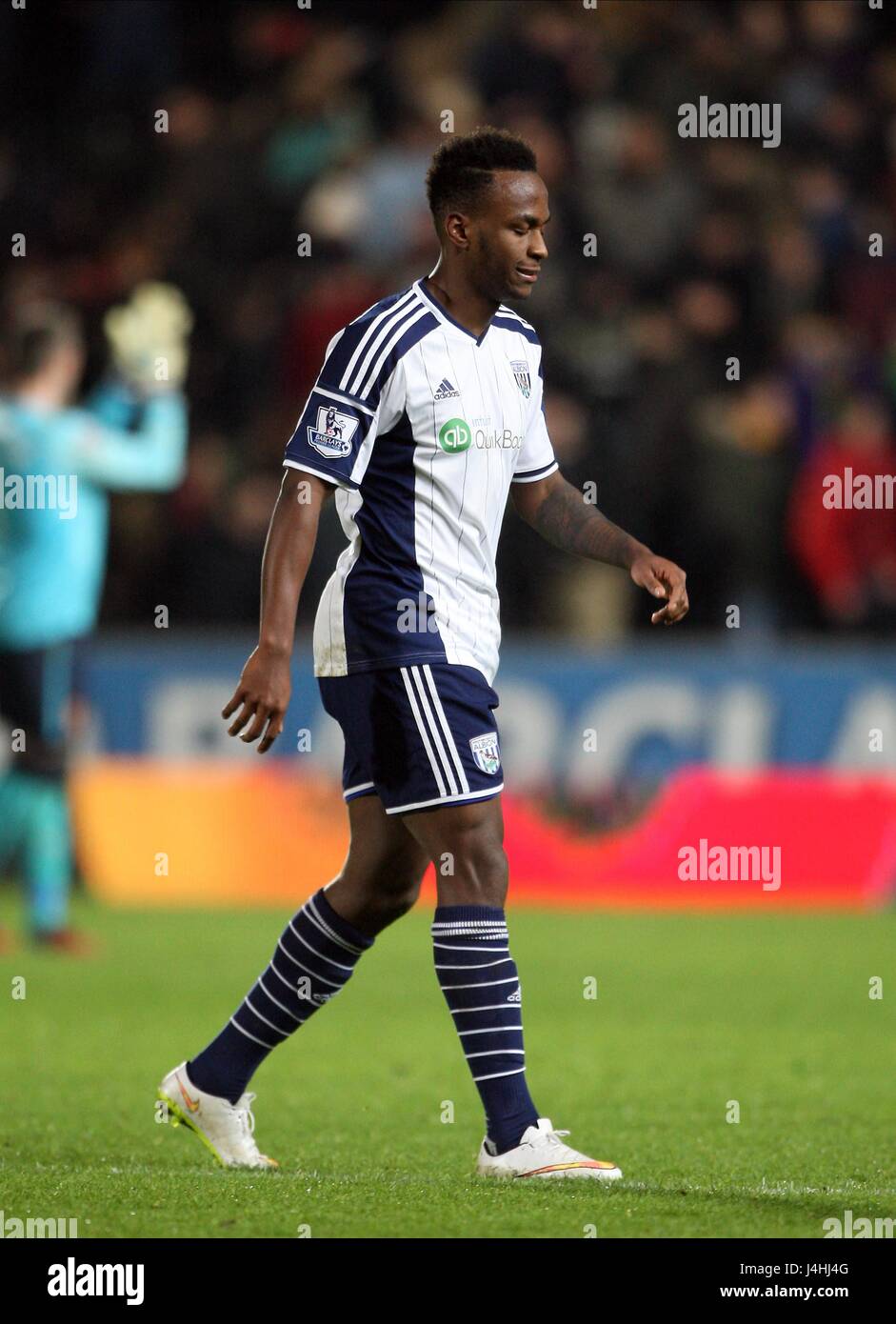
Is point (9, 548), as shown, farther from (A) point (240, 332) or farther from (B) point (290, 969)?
(B) point (290, 969)

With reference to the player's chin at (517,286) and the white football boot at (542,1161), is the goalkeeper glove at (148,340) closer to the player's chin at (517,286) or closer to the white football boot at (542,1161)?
the player's chin at (517,286)

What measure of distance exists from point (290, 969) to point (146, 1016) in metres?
2.87

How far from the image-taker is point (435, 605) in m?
4.86

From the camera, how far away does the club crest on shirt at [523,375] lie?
507 cm

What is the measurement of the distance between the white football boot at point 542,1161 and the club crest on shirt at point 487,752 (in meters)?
0.80

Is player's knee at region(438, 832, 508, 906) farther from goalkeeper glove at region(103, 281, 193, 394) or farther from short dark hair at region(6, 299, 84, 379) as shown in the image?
short dark hair at region(6, 299, 84, 379)

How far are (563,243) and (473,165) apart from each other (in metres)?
8.88

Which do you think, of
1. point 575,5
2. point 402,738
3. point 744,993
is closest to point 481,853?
point 402,738

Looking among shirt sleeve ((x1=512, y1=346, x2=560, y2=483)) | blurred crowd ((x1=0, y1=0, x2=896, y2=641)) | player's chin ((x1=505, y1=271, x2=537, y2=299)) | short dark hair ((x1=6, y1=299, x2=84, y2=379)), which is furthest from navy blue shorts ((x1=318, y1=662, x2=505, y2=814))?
blurred crowd ((x1=0, y1=0, x2=896, y2=641))

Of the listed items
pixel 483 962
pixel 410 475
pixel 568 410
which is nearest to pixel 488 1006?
pixel 483 962

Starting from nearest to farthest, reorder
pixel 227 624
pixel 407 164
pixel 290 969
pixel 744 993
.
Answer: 1. pixel 290 969
2. pixel 744 993
3. pixel 227 624
4. pixel 407 164

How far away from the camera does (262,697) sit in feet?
14.8

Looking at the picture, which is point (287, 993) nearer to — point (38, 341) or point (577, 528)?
point (577, 528)

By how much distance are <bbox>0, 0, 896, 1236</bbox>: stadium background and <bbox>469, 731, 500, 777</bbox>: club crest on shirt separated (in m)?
4.19
